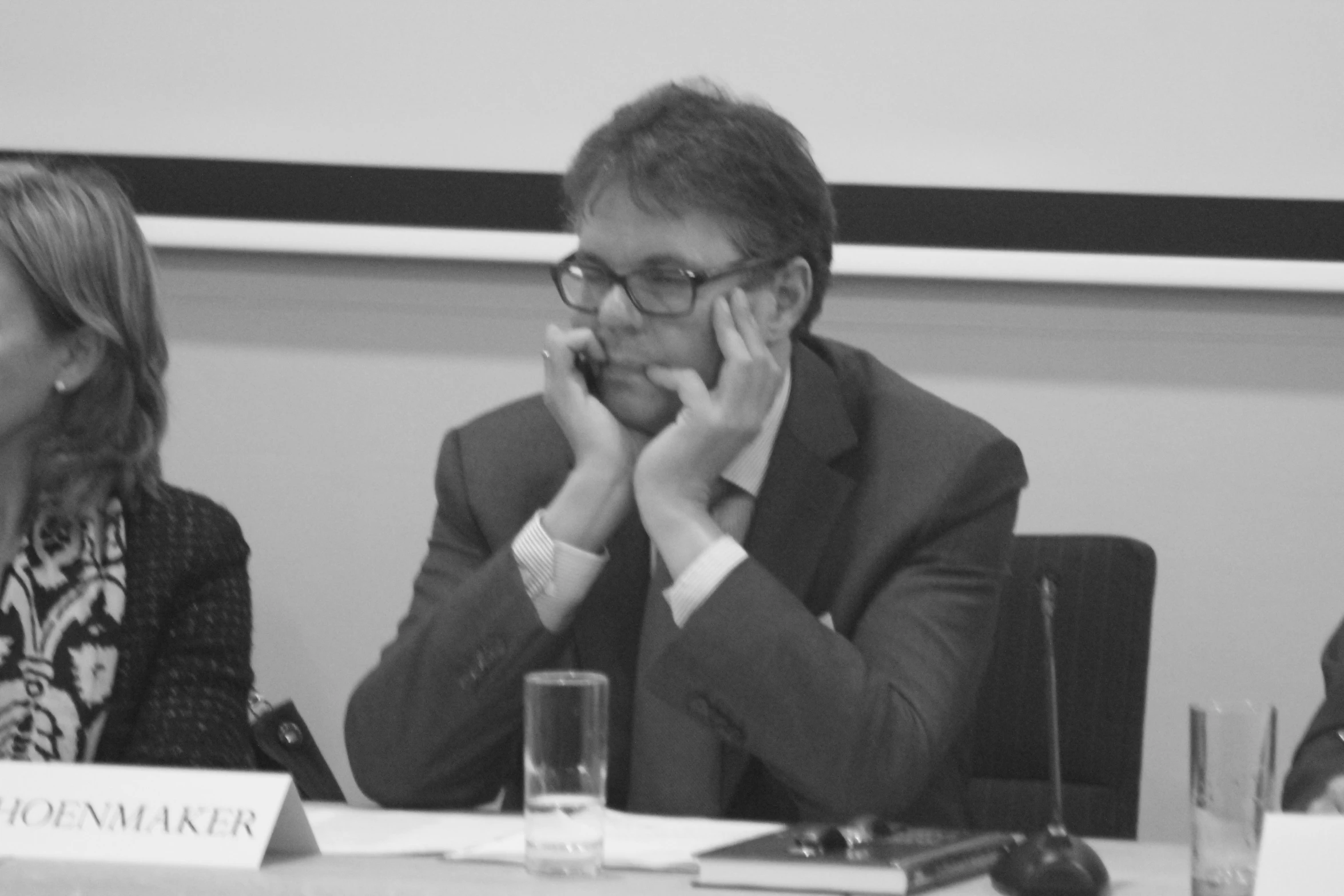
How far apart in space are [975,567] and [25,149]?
1.77 meters

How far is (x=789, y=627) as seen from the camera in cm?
171

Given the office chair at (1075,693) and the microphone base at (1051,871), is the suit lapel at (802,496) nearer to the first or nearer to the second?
the office chair at (1075,693)

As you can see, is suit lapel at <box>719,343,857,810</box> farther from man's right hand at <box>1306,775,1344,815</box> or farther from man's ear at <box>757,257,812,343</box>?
man's right hand at <box>1306,775,1344,815</box>

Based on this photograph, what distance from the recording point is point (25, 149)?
113 inches

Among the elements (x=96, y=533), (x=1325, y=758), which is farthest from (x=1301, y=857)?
(x=96, y=533)

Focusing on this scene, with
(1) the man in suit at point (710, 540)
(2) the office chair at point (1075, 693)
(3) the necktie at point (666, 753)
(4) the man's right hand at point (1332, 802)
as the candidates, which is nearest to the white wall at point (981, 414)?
(2) the office chair at point (1075, 693)

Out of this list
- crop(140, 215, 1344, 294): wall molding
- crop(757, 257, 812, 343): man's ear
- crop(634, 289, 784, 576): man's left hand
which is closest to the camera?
crop(634, 289, 784, 576): man's left hand

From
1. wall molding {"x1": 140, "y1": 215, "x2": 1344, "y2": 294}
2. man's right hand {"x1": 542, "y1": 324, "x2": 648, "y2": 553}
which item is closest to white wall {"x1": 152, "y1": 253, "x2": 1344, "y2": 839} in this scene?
wall molding {"x1": 140, "y1": 215, "x2": 1344, "y2": 294}

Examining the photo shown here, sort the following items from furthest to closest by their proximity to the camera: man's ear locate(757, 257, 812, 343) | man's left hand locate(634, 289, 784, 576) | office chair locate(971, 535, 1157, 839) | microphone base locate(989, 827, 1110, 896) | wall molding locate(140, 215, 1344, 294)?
wall molding locate(140, 215, 1344, 294), office chair locate(971, 535, 1157, 839), man's ear locate(757, 257, 812, 343), man's left hand locate(634, 289, 784, 576), microphone base locate(989, 827, 1110, 896)

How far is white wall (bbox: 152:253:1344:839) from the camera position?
2.67 metres

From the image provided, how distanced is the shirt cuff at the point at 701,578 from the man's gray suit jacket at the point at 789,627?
0.04 feet

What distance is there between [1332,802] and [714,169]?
89 centimetres

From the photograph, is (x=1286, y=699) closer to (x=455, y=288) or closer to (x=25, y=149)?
(x=455, y=288)

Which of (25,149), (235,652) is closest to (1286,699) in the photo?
(235,652)
